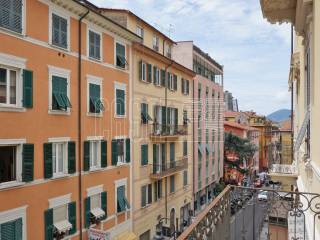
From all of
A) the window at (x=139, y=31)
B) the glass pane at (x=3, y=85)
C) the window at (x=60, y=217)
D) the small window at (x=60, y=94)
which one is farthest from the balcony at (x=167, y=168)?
the glass pane at (x=3, y=85)

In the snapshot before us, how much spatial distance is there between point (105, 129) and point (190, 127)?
605 inches

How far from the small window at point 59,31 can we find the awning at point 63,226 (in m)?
7.30

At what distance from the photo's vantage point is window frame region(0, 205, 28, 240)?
11812 millimetres

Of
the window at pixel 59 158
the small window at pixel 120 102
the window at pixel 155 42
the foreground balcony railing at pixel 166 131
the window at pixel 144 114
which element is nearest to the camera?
the window at pixel 59 158

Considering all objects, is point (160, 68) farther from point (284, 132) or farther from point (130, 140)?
point (284, 132)

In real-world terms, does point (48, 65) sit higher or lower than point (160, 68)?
lower

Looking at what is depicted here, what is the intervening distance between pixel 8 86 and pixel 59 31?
3.67 metres

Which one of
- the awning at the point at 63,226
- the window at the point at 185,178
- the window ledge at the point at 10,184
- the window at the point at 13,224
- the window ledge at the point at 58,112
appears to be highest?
the window ledge at the point at 58,112

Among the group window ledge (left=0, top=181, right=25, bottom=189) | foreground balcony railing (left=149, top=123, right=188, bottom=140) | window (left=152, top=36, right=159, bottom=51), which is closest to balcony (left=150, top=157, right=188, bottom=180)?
foreground balcony railing (left=149, top=123, right=188, bottom=140)

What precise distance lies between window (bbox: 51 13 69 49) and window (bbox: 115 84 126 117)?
493 cm

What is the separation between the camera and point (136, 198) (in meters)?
21.8

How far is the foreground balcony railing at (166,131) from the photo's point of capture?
2400 centimetres

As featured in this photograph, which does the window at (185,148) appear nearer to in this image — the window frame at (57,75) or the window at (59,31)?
the window frame at (57,75)

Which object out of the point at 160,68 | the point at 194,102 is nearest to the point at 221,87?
the point at 194,102
